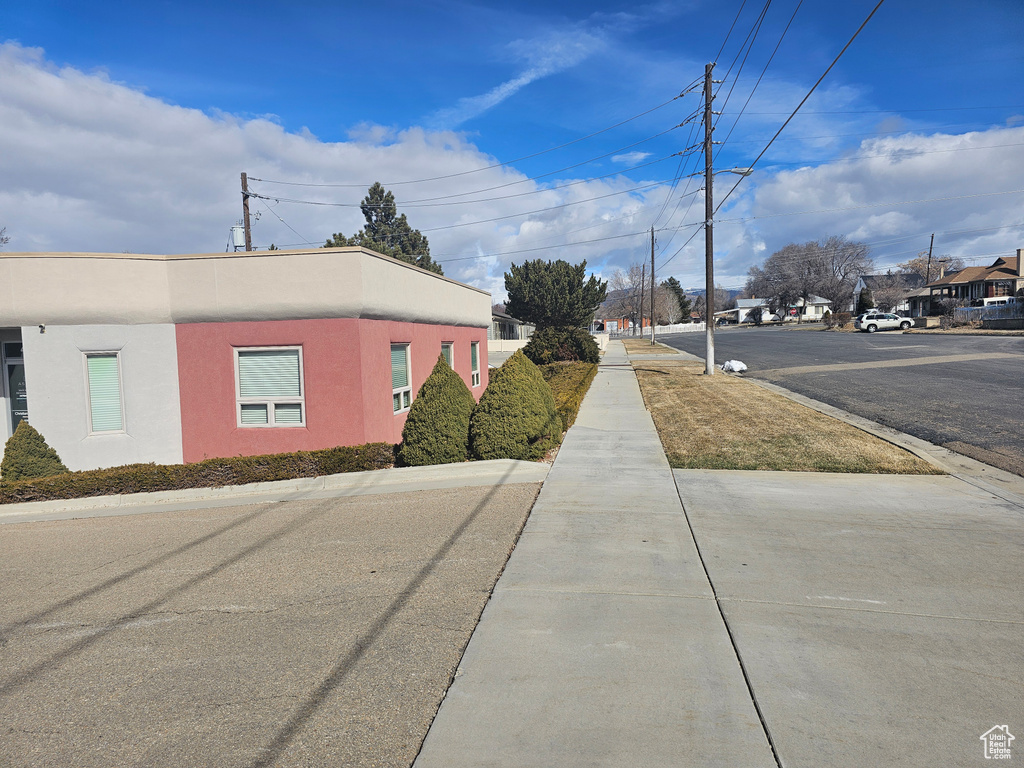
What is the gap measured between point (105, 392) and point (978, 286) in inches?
3114

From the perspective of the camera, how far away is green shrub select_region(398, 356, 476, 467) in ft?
30.3

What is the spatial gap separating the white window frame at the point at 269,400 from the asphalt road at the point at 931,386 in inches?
401

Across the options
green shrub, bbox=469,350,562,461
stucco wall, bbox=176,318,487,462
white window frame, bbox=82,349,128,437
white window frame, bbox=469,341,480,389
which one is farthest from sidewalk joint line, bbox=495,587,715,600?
white window frame, bbox=469,341,480,389

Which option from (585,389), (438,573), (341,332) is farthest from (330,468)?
Answer: (585,389)

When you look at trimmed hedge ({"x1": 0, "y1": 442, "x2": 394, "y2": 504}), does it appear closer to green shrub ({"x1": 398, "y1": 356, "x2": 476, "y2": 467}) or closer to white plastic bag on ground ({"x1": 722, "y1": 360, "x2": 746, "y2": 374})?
green shrub ({"x1": 398, "y1": 356, "x2": 476, "y2": 467})

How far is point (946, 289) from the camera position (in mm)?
67375

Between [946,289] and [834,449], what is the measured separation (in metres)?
72.3

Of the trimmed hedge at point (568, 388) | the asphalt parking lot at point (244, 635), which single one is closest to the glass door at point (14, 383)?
the asphalt parking lot at point (244, 635)

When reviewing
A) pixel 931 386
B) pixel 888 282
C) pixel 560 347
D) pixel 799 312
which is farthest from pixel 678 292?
pixel 931 386

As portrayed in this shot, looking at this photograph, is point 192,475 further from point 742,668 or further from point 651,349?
point 651,349

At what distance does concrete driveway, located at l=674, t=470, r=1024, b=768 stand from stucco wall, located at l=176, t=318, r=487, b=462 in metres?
5.69

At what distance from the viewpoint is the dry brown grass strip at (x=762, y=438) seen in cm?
876

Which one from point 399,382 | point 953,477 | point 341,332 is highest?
point 341,332

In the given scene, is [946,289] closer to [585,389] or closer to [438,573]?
[585,389]
